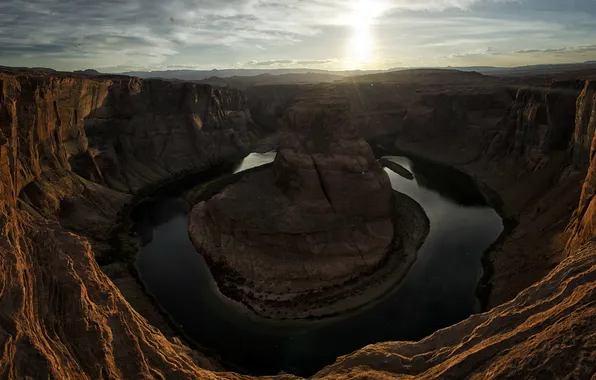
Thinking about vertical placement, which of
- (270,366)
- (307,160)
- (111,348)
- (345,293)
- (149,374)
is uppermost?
(307,160)

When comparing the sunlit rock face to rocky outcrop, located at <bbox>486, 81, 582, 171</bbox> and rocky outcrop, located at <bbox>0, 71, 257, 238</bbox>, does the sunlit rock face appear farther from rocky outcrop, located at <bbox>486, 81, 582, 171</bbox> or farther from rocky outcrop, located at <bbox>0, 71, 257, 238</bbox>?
rocky outcrop, located at <bbox>486, 81, 582, 171</bbox>

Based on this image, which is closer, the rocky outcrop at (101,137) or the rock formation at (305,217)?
the rock formation at (305,217)

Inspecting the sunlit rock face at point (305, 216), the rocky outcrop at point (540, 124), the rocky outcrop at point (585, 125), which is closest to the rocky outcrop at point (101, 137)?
the sunlit rock face at point (305, 216)

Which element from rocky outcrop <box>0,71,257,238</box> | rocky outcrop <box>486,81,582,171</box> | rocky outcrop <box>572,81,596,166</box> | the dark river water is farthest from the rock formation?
rocky outcrop <box>486,81,582,171</box>

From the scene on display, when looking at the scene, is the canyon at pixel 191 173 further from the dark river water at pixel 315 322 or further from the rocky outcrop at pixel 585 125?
the dark river water at pixel 315 322

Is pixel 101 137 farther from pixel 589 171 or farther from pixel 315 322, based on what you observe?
pixel 589 171

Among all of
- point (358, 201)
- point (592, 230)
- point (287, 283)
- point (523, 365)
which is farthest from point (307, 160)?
point (523, 365)

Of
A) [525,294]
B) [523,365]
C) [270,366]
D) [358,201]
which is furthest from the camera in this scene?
[358,201]

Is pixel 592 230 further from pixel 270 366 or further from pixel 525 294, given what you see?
pixel 270 366
